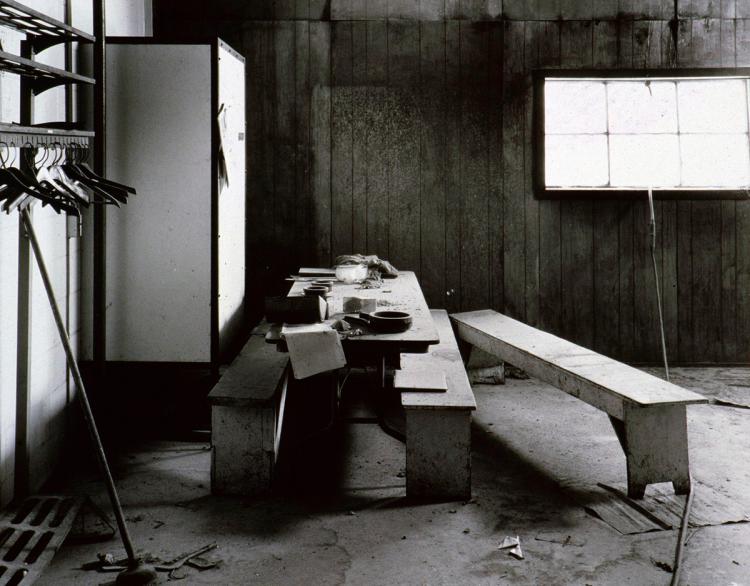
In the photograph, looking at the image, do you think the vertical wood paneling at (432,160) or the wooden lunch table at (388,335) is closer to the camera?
the wooden lunch table at (388,335)

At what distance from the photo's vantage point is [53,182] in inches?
104

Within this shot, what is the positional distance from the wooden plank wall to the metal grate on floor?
2.62 metres

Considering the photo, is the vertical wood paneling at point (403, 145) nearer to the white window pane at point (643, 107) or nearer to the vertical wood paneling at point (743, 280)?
the white window pane at point (643, 107)

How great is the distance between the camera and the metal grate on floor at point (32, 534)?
2344mm

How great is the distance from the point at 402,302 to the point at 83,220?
1.62 meters

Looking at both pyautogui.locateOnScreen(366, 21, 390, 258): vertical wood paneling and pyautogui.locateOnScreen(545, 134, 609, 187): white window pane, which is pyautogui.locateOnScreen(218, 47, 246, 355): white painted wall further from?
pyautogui.locateOnScreen(545, 134, 609, 187): white window pane

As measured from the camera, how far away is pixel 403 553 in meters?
2.60

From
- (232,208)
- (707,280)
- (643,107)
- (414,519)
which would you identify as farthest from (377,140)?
(414,519)

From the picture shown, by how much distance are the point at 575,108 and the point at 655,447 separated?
2878 mm

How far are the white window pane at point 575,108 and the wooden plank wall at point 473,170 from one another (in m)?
0.15

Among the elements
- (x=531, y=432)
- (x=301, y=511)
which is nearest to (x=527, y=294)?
(x=531, y=432)

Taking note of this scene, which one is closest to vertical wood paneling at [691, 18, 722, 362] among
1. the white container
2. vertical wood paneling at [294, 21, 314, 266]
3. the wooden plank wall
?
the wooden plank wall

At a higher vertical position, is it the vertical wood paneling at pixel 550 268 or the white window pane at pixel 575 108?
the white window pane at pixel 575 108

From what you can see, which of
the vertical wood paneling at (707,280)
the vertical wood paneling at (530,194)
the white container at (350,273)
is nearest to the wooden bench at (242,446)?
the white container at (350,273)
